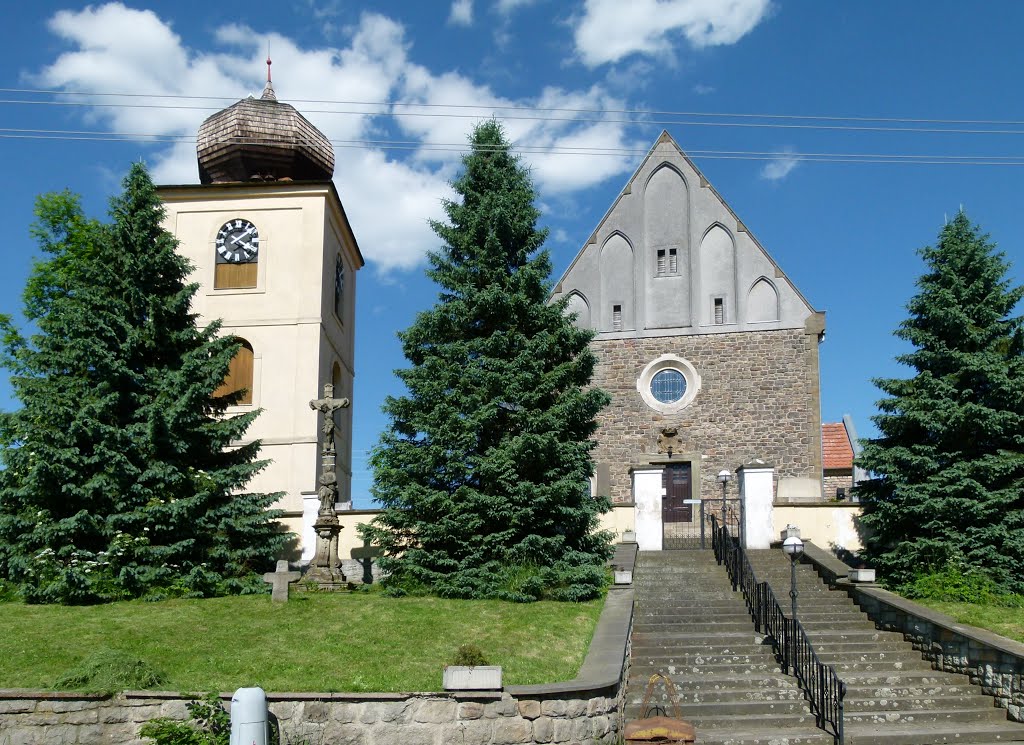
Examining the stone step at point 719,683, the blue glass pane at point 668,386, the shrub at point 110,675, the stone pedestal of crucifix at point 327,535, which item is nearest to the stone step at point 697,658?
the stone step at point 719,683

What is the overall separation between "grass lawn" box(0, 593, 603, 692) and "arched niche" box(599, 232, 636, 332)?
43.8ft

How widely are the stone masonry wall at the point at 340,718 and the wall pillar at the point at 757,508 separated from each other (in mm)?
10040

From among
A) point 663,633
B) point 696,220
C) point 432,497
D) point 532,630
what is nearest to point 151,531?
point 432,497

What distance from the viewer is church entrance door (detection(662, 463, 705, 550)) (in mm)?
25125

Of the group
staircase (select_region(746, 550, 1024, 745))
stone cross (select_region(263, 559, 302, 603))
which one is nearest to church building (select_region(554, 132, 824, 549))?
staircase (select_region(746, 550, 1024, 745))

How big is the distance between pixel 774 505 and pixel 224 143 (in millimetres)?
17048

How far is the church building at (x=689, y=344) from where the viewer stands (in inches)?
1026

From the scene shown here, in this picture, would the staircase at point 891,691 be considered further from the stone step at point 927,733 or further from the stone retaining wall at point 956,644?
the stone retaining wall at point 956,644

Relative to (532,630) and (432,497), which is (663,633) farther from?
(432,497)

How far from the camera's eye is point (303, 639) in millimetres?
12844

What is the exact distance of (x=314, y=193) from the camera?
2698 centimetres

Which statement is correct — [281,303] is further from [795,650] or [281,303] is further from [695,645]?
[795,650]

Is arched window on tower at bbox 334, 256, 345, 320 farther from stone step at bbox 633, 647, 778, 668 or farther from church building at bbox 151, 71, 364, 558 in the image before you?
stone step at bbox 633, 647, 778, 668

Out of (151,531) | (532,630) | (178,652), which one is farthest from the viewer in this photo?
(151,531)
